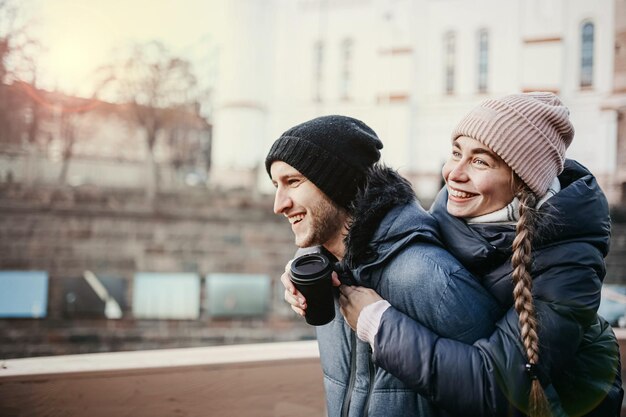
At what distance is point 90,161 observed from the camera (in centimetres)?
1841

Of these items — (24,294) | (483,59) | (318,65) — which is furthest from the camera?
(318,65)

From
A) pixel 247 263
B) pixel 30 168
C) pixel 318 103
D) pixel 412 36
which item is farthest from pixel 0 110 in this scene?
pixel 412 36

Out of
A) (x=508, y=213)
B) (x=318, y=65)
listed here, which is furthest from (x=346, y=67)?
(x=508, y=213)

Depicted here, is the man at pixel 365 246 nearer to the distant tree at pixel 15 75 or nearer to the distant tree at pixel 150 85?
the distant tree at pixel 15 75

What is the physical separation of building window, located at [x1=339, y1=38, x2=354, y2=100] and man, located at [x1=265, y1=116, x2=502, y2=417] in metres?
22.5

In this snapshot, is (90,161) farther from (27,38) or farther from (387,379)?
(387,379)

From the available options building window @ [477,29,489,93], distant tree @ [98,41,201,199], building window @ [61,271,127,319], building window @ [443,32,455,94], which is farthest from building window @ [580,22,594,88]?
building window @ [61,271,127,319]

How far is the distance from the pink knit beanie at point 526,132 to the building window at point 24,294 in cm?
1468

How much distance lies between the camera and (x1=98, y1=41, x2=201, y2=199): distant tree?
66.7ft

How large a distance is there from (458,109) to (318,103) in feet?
18.7

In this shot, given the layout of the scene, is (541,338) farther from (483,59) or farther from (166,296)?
(483,59)

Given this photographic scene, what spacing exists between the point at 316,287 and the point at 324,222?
0.41 metres

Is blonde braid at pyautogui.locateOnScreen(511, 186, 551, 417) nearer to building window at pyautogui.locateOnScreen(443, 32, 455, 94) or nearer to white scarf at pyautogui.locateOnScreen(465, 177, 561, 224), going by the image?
white scarf at pyautogui.locateOnScreen(465, 177, 561, 224)

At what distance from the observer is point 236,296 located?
52.4 feet
